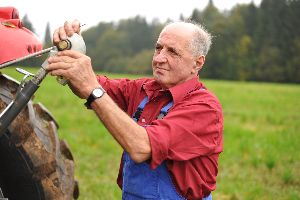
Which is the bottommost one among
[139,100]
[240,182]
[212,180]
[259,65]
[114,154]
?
[259,65]

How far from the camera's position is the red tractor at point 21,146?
2.30 metres

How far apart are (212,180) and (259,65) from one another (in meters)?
57.7

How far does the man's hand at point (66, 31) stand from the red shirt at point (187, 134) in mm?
558

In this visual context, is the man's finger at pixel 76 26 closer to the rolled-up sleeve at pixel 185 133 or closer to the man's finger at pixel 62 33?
the man's finger at pixel 62 33

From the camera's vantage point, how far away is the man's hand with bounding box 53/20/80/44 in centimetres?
221

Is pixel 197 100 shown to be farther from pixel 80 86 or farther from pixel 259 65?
pixel 259 65

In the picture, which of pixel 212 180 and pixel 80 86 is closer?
pixel 80 86

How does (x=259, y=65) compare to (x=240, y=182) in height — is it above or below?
below

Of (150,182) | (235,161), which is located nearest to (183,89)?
(150,182)

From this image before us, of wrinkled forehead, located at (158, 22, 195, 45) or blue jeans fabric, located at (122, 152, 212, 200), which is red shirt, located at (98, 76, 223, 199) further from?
wrinkled forehead, located at (158, 22, 195, 45)

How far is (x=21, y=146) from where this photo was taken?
2334 mm

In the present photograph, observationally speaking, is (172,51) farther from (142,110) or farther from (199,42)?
(142,110)

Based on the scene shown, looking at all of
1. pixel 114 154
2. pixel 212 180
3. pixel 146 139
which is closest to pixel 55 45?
pixel 146 139

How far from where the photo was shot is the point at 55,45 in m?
2.16
